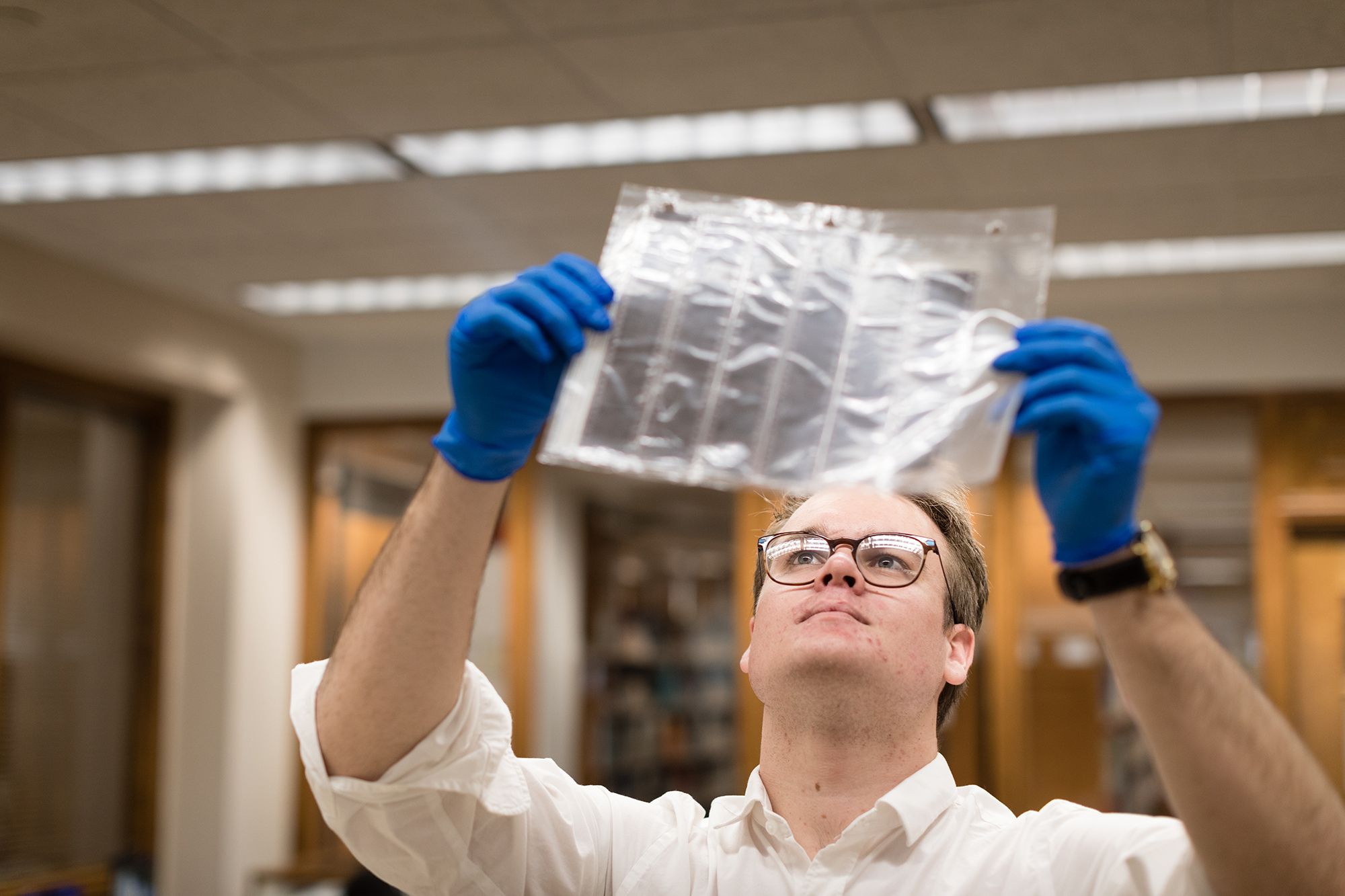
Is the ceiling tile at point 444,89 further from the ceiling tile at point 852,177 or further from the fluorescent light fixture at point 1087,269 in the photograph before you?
the fluorescent light fixture at point 1087,269

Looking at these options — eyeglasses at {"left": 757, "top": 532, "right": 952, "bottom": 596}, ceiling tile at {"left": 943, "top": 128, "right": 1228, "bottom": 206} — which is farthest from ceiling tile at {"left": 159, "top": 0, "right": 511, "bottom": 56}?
eyeglasses at {"left": 757, "top": 532, "right": 952, "bottom": 596}

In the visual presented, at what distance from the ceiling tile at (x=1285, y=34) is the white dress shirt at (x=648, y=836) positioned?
1972 millimetres

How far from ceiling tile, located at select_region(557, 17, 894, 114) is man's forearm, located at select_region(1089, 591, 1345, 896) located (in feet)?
6.89

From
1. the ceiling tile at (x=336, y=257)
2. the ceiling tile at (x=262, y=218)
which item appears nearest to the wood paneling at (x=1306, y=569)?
the ceiling tile at (x=336, y=257)

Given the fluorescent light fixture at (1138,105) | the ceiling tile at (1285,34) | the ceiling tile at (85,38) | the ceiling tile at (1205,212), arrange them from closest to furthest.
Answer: the ceiling tile at (1285,34)
the ceiling tile at (85,38)
the fluorescent light fixture at (1138,105)
the ceiling tile at (1205,212)

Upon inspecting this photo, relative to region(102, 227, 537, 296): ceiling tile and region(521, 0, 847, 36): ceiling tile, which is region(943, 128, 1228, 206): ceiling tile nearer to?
region(521, 0, 847, 36): ceiling tile

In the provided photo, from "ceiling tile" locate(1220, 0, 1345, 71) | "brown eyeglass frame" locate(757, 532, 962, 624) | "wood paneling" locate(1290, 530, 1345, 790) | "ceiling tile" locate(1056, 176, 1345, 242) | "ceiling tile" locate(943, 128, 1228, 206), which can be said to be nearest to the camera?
"brown eyeglass frame" locate(757, 532, 962, 624)

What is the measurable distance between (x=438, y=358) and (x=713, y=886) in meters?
4.68

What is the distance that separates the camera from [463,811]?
146cm

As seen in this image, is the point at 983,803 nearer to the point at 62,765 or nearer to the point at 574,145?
the point at 574,145

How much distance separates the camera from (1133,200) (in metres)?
4.06

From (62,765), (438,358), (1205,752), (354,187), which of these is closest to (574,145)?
(354,187)

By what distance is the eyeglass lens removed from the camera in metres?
1.63

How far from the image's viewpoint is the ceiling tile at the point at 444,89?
3.17 metres
